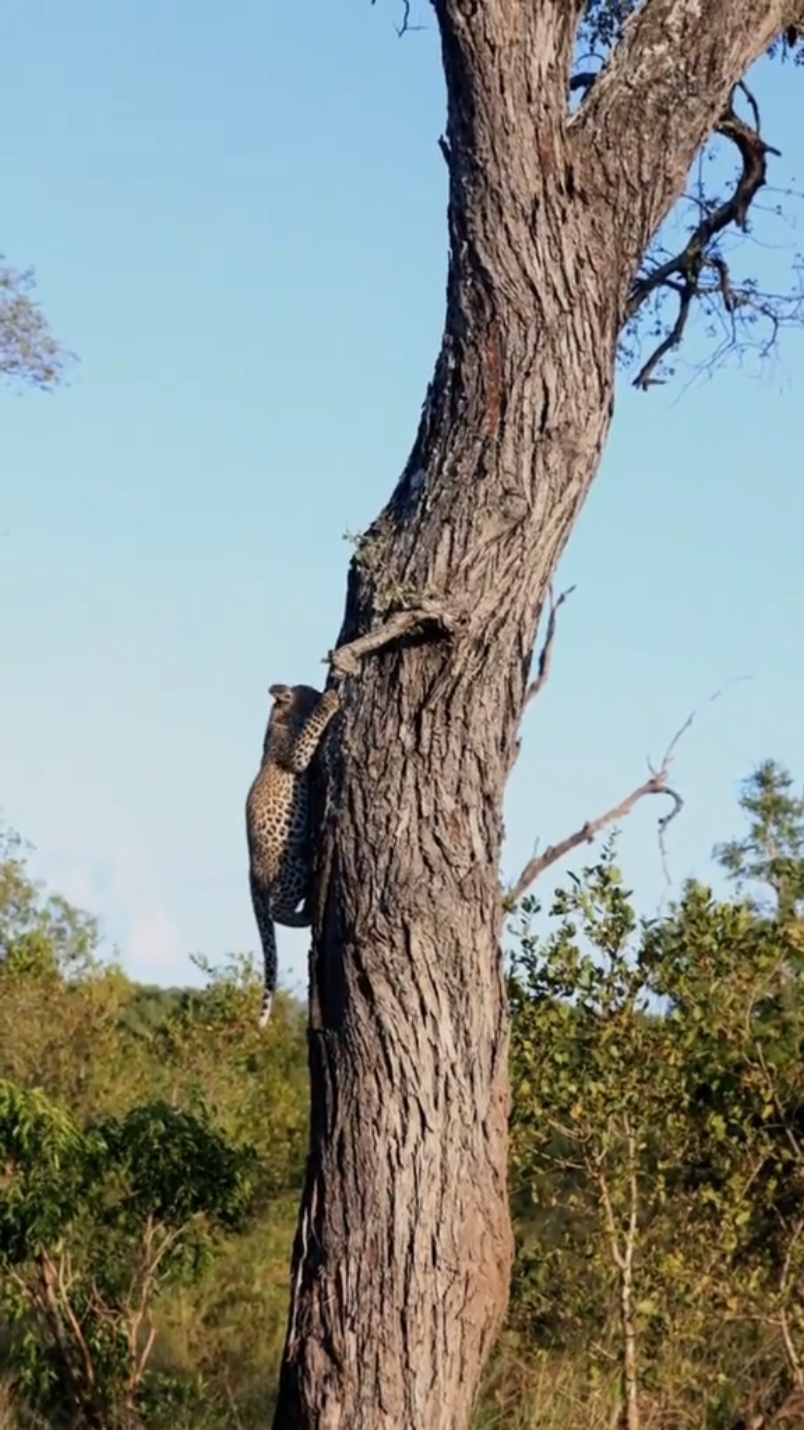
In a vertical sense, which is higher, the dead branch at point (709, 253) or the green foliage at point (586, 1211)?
the dead branch at point (709, 253)

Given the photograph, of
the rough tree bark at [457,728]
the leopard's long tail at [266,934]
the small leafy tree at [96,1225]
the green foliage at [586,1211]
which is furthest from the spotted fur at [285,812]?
the small leafy tree at [96,1225]

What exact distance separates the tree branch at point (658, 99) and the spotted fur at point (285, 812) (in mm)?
1471

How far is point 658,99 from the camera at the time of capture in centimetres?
509

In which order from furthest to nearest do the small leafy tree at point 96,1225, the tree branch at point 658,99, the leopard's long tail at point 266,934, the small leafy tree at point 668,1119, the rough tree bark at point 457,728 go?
1. the small leafy tree at point 96,1225
2. the small leafy tree at point 668,1119
3. the leopard's long tail at point 266,934
4. the tree branch at point 658,99
5. the rough tree bark at point 457,728

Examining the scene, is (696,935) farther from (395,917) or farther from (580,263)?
(580,263)

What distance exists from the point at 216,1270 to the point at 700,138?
7.78m

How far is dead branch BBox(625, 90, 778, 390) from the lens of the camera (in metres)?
6.86

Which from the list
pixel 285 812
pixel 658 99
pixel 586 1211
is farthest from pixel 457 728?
pixel 586 1211

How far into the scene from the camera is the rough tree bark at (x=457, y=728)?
465 cm

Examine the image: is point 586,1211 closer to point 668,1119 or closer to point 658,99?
point 668,1119

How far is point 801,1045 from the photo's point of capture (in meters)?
6.94

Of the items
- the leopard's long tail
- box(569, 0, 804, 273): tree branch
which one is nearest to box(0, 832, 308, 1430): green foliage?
the leopard's long tail

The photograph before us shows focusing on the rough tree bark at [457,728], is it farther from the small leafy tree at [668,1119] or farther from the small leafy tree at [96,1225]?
the small leafy tree at [96,1225]

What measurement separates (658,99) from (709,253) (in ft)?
7.56
